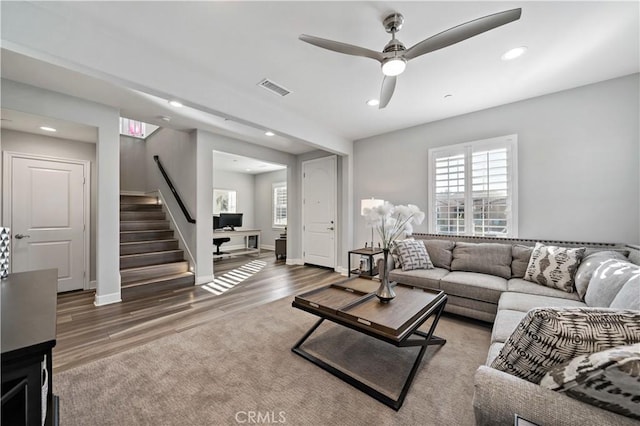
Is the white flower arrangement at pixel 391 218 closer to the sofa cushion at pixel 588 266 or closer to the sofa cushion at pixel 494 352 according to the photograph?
the sofa cushion at pixel 494 352

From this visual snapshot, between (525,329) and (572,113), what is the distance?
3466 mm

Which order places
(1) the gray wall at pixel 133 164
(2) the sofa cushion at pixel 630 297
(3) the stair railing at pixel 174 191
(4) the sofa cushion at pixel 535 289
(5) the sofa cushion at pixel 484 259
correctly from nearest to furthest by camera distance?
(2) the sofa cushion at pixel 630 297
(4) the sofa cushion at pixel 535 289
(5) the sofa cushion at pixel 484 259
(3) the stair railing at pixel 174 191
(1) the gray wall at pixel 133 164

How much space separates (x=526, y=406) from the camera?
2.81ft

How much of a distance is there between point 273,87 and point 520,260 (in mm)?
3591

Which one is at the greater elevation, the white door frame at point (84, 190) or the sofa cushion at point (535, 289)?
the white door frame at point (84, 190)

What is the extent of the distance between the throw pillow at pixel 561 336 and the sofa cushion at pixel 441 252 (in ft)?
8.21

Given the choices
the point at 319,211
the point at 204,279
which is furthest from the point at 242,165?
the point at 204,279

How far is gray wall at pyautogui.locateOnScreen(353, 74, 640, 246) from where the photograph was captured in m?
2.71

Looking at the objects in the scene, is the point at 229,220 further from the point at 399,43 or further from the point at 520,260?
the point at 520,260

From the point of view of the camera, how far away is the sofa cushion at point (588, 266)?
2.16 meters

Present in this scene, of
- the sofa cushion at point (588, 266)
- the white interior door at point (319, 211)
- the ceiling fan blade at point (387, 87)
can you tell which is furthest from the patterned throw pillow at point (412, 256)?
the white interior door at point (319, 211)

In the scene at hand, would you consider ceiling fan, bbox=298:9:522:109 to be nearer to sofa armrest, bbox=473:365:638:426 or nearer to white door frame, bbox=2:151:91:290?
sofa armrest, bbox=473:365:638:426

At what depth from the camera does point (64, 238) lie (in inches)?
145

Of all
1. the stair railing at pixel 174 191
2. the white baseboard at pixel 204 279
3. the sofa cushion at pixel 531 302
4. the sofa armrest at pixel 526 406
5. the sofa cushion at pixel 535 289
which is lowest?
the white baseboard at pixel 204 279
